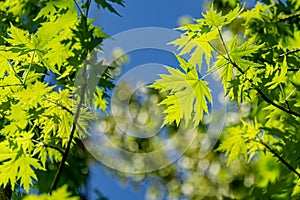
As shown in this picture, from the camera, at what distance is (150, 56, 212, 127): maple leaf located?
1.21 meters

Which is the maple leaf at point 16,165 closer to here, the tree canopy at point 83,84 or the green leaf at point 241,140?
the tree canopy at point 83,84

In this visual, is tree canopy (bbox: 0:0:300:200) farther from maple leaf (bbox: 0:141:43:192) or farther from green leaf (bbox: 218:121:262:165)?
green leaf (bbox: 218:121:262:165)

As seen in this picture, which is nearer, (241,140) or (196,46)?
(196,46)

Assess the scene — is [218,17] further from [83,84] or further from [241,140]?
[241,140]

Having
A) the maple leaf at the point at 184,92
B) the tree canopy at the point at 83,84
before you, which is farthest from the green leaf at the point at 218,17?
the maple leaf at the point at 184,92

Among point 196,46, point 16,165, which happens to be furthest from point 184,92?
point 16,165

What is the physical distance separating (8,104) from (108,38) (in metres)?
0.32

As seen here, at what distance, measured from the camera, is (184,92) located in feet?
4.03

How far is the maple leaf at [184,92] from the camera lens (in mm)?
1212

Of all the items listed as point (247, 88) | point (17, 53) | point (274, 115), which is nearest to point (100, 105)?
point (17, 53)

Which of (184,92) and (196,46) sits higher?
(196,46)

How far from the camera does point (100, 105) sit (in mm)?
1489

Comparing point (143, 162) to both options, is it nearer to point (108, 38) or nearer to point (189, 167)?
point (189, 167)

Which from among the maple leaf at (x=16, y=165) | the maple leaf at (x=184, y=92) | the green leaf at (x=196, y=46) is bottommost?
the maple leaf at (x=16, y=165)
